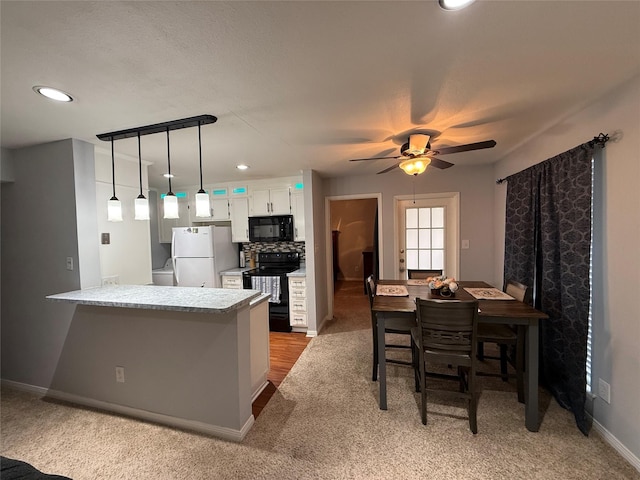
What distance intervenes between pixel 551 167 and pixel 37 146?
4.48 metres

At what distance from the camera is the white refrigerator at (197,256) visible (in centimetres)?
378

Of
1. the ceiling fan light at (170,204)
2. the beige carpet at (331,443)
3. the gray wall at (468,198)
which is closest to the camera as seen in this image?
the beige carpet at (331,443)

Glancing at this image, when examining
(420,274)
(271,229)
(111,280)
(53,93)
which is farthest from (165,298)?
(420,274)

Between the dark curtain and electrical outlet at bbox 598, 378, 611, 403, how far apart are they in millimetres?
79

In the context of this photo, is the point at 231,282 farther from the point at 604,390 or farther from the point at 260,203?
the point at 604,390

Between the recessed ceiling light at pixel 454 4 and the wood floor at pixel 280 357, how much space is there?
2.69 m

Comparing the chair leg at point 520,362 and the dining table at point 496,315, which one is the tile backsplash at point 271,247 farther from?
the chair leg at point 520,362

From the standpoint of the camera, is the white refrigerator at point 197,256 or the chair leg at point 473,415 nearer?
the chair leg at point 473,415

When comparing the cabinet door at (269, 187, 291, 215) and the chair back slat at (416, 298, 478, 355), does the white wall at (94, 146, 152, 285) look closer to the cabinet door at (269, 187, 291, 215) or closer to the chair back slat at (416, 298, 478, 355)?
the cabinet door at (269, 187, 291, 215)

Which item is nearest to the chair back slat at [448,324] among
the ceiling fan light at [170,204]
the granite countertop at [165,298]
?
the granite countertop at [165,298]

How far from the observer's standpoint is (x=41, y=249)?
2311mm

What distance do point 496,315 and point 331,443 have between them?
4.82 ft

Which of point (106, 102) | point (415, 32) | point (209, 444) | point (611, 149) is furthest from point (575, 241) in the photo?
point (106, 102)

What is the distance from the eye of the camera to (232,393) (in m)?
1.78
